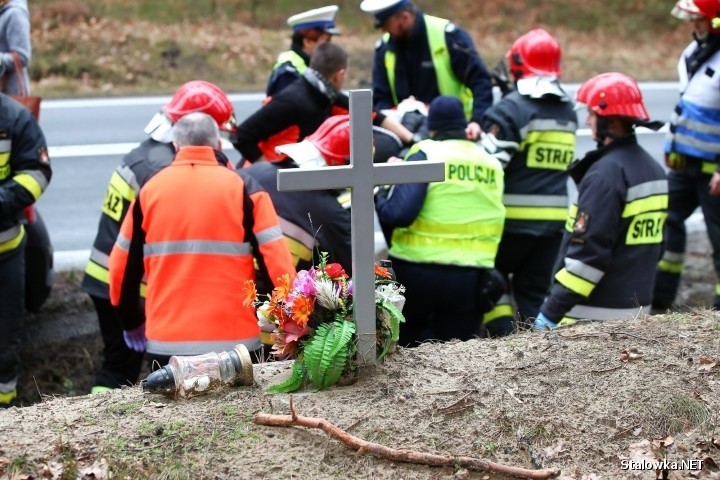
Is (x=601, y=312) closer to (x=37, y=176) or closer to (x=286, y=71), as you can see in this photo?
(x=286, y=71)

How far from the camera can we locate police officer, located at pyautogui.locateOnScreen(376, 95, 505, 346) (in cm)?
589

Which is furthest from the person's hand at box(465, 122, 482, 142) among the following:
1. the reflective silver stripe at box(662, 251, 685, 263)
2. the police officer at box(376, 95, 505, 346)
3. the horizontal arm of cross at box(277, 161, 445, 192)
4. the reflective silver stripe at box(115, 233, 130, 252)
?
the horizontal arm of cross at box(277, 161, 445, 192)

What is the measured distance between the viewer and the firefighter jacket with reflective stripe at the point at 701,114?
23.2ft

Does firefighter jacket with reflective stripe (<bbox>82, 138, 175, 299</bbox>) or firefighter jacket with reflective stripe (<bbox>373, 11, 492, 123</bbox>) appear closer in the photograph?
firefighter jacket with reflective stripe (<bbox>82, 138, 175, 299</bbox>)

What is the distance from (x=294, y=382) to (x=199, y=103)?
2.32m

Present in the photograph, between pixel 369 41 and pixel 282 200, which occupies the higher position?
pixel 282 200

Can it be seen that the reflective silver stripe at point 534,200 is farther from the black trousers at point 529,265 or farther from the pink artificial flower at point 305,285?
the pink artificial flower at point 305,285

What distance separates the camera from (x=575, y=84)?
1625cm

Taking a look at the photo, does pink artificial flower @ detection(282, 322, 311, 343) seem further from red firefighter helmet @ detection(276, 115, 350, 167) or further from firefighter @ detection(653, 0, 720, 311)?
firefighter @ detection(653, 0, 720, 311)

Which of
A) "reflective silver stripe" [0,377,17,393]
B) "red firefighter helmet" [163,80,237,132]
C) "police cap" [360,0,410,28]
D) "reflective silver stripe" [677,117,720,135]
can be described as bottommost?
"reflective silver stripe" [0,377,17,393]

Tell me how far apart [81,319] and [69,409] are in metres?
3.73

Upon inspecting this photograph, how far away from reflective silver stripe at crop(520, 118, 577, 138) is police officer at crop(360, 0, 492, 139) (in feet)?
3.16

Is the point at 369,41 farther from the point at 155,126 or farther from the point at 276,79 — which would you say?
the point at 155,126

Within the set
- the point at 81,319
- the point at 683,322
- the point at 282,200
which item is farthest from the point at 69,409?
the point at 81,319
